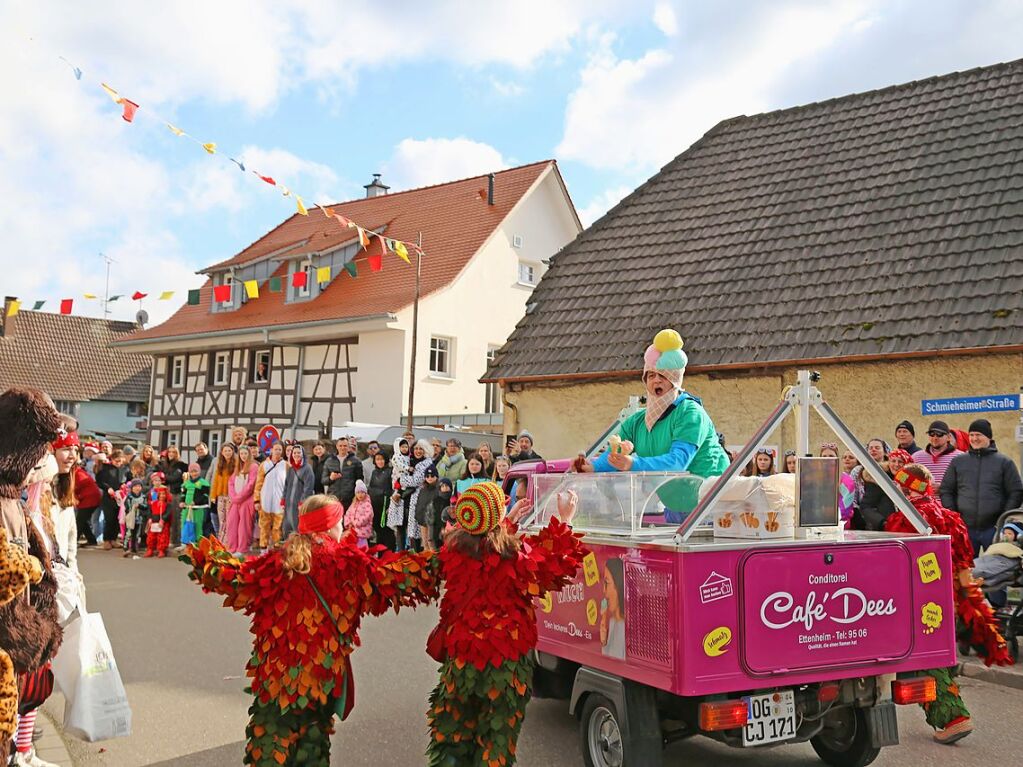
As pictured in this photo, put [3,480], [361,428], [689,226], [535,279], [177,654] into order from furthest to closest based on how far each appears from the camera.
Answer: [535,279] → [361,428] → [689,226] → [177,654] → [3,480]

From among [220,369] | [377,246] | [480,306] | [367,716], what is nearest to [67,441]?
[367,716]

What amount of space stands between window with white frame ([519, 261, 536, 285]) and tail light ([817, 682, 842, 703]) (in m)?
26.8

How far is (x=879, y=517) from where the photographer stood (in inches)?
368

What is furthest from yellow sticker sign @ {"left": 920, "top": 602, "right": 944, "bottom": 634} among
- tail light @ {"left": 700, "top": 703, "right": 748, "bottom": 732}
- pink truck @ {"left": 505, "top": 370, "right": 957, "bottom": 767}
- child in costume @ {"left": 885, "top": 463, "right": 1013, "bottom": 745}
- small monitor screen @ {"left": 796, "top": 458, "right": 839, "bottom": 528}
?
tail light @ {"left": 700, "top": 703, "right": 748, "bottom": 732}

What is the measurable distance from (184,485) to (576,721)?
545 inches

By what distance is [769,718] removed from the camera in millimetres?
4527

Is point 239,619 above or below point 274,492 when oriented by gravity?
below

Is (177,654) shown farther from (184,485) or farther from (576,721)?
(184,485)

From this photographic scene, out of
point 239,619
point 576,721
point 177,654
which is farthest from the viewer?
point 239,619

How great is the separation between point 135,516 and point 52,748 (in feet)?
44.0

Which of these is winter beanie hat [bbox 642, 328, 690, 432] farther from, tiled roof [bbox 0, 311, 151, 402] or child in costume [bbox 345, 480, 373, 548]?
tiled roof [bbox 0, 311, 151, 402]

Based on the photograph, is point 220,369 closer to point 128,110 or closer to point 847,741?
point 128,110

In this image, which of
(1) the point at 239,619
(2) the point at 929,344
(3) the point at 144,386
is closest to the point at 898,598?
(1) the point at 239,619

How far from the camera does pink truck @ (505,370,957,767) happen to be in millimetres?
4387
